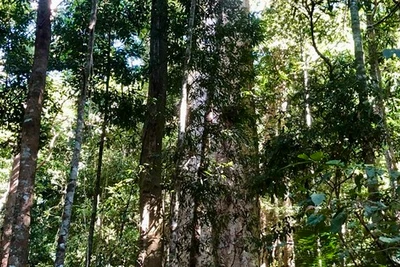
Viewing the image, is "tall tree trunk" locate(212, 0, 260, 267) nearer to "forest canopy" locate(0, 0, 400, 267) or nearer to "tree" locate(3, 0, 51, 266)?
"forest canopy" locate(0, 0, 400, 267)

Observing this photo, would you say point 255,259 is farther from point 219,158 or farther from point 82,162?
point 82,162

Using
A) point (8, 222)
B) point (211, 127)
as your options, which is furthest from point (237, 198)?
point (8, 222)

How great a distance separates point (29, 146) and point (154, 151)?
65.0 inches

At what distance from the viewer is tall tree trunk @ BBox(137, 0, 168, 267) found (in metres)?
5.59

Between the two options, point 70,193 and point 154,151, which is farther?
point 154,151

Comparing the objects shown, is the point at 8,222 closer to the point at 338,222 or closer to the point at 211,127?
the point at 211,127

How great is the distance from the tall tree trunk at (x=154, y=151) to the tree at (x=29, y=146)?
1.32m

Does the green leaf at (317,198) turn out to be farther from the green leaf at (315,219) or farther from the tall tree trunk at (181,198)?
the tall tree trunk at (181,198)

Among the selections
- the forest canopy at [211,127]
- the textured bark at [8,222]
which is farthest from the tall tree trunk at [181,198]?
the textured bark at [8,222]

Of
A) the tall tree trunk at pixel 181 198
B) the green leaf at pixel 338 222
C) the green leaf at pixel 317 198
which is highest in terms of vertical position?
the tall tree trunk at pixel 181 198

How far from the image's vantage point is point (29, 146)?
5082mm

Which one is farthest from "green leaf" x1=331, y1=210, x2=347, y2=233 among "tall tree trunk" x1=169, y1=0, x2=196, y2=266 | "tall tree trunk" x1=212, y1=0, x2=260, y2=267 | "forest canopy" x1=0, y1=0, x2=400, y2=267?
"tall tree trunk" x1=212, y1=0, x2=260, y2=267

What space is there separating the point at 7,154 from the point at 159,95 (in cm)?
777

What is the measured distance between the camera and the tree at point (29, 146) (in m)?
4.79
